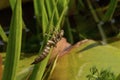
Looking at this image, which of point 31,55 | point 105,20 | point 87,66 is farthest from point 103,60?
point 105,20

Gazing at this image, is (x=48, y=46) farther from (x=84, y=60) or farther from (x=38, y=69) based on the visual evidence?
(x=84, y=60)

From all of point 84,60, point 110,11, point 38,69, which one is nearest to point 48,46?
point 38,69

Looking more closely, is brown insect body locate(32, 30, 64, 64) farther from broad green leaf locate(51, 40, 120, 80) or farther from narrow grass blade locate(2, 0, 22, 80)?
broad green leaf locate(51, 40, 120, 80)

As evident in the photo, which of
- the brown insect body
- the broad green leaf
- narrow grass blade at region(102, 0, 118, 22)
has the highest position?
the brown insect body

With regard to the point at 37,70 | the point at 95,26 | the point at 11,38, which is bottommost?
the point at 95,26

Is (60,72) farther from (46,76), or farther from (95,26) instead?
(95,26)

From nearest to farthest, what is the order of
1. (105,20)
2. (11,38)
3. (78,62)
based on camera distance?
(11,38) → (78,62) → (105,20)

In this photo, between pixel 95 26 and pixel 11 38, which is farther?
pixel 95 26

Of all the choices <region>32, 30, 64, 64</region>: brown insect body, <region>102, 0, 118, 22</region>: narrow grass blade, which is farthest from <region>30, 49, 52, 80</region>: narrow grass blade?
<region>102, 0, 118, 22</region>: narrow grass blade
